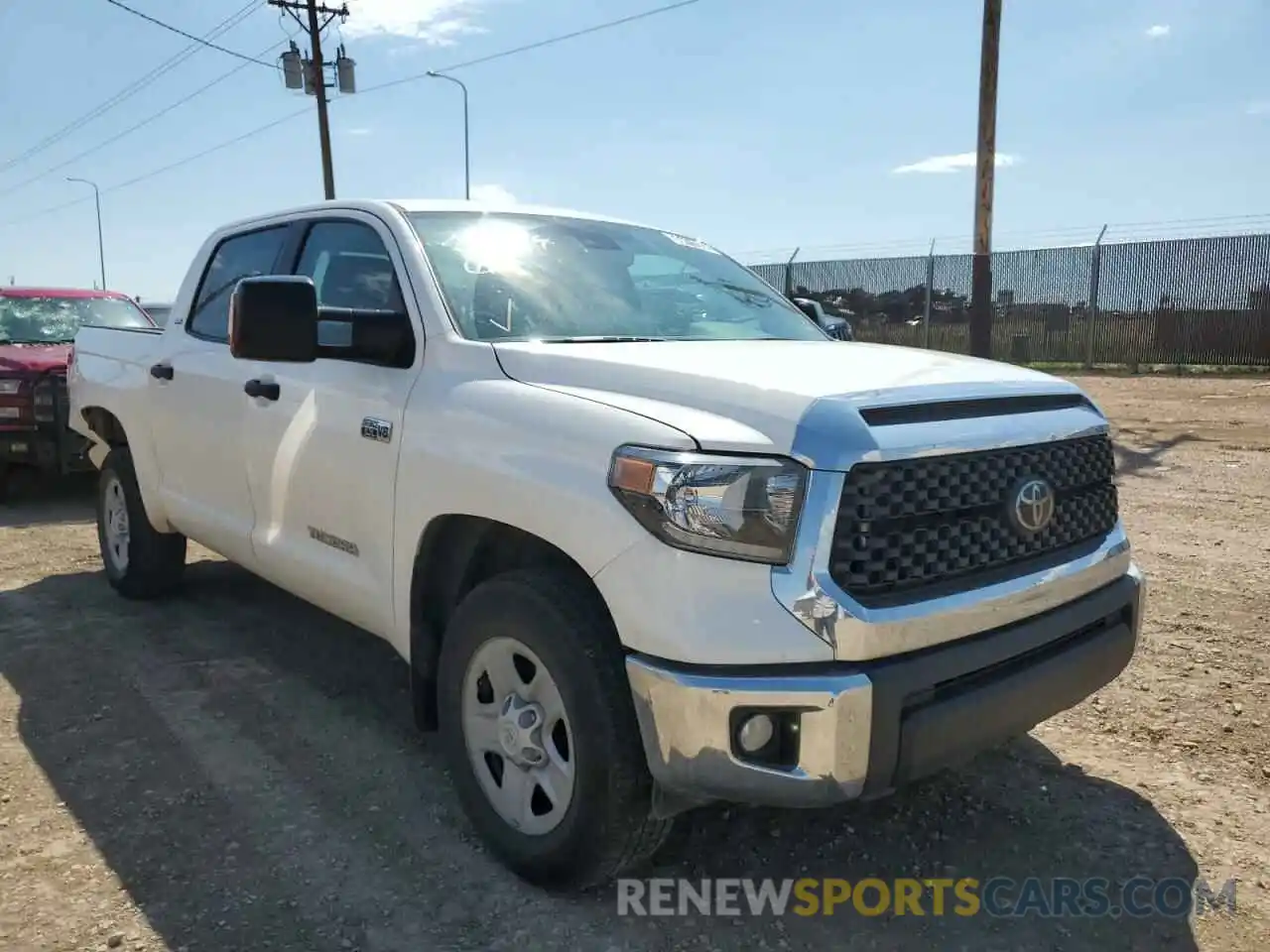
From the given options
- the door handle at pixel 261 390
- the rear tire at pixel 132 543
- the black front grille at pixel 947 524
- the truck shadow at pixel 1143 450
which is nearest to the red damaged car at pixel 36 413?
the rear tire at pixel 132 543

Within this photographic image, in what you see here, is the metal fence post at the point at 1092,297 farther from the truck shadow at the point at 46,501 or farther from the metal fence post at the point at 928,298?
the truck shadow at the point at 46,501

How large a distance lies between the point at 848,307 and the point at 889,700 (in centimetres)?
2242

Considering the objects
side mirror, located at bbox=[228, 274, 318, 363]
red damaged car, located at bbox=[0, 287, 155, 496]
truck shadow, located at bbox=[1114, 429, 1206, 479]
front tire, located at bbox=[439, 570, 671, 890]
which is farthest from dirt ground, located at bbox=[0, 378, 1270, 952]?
truck shadow, located at bbox=[1114, 429, 1206, 479]

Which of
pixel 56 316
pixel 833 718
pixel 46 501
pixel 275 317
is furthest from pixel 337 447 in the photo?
pixel 56 316

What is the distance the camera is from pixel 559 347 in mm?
2945

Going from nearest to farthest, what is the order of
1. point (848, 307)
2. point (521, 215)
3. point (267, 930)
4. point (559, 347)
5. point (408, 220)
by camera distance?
point (267, 930)
point (559, 347)
point (408, 220)
point (521, 215)
point (848, 307)

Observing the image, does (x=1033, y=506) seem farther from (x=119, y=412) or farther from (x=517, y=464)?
(x=119, y=412)

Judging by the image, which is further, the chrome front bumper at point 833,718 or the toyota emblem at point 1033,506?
the toyota emblem at point 1033,506

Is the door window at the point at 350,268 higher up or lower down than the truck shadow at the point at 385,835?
higher up

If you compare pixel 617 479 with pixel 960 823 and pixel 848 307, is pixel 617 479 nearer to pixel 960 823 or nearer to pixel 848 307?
pixel 960 823

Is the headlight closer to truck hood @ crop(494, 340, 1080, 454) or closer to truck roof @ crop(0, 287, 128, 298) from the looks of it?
truck hood @ crop(494, 340, 1080, 454)

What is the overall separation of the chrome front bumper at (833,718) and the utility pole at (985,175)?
1109 centimetres

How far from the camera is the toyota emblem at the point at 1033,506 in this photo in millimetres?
2537

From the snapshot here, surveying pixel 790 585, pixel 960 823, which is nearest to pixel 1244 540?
pixel 960 823
